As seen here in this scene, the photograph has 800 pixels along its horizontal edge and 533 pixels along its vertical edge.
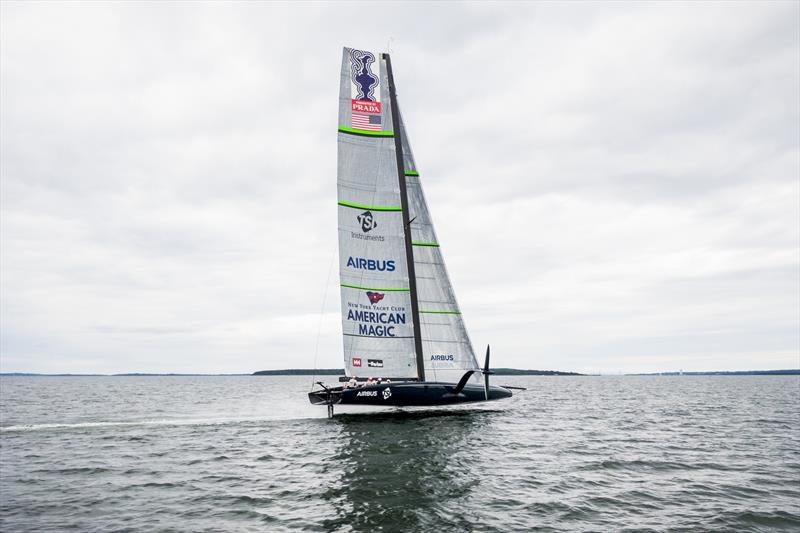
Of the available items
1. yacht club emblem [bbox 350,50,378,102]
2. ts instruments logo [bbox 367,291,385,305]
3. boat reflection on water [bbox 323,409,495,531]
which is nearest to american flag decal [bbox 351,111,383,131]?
yacht club emblem [bbox 350,50,378,102]

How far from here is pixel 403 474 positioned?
13.5 metres

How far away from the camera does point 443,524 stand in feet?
32.0

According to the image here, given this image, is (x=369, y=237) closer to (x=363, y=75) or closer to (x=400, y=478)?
(x=363, y=75)

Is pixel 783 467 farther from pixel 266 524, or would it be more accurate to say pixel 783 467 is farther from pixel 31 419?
pixel 31 419

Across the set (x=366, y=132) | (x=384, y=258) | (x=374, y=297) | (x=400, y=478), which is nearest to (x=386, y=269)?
(x=384, y=258)

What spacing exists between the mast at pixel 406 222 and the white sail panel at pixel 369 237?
22cm

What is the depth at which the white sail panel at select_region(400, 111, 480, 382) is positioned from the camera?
82.7 feet

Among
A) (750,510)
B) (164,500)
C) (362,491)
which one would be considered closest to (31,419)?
(164,500)

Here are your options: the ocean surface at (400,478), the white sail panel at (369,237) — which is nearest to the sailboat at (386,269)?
the white sail panel at (369,237)

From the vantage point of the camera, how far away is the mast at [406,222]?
24938 mm

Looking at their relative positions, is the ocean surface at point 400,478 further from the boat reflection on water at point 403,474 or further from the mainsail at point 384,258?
the mainsail at point 384,258

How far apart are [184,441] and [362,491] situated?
11.6 m

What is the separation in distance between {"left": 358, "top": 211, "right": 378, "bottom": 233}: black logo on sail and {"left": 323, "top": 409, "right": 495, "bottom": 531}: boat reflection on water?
9.30 metres

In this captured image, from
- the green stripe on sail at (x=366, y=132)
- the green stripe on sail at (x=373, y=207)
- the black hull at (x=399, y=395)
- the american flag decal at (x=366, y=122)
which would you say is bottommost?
the black hull at (x=399, y=395)
